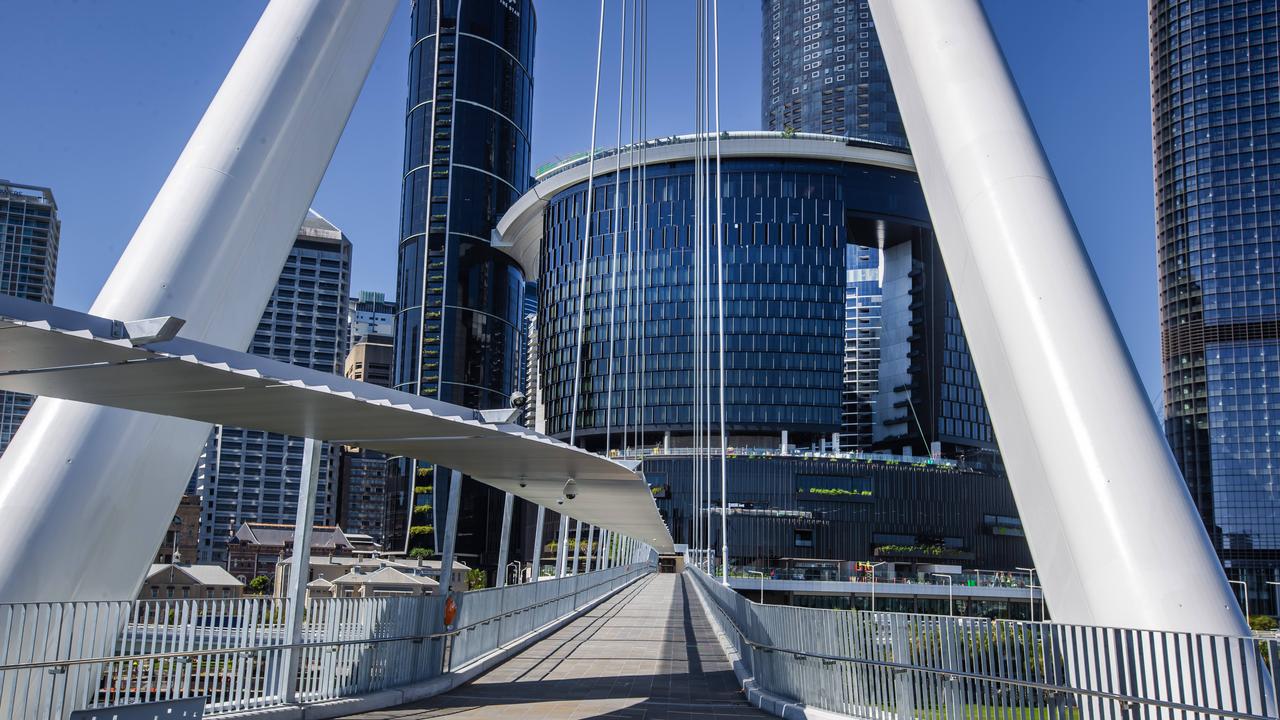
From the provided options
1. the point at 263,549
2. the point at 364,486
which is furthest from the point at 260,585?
the point at 364,486

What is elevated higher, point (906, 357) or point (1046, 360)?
point (906, 357)

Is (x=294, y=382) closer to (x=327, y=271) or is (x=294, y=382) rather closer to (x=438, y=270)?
(x=438, y=270)

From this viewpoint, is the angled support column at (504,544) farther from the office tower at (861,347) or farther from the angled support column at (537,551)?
the office tower at (861,347)

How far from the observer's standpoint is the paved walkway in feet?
39.3

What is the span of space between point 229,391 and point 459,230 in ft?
467

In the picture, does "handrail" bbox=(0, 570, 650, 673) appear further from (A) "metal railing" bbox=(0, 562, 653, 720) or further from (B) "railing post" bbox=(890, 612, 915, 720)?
(B) "railing post" bbox=(890, 612, 915, 720)

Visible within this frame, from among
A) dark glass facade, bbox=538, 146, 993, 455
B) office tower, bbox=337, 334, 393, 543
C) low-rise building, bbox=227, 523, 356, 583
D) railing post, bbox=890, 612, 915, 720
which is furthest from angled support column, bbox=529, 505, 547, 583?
office tower, bbox=337, 334, 393, 543

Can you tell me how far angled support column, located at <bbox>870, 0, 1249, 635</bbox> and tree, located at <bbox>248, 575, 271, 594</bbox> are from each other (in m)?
81.0

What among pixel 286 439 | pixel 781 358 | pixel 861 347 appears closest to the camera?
pixel 781 358

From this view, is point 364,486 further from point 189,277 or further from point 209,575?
point 189,277

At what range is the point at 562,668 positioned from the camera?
16938 mm

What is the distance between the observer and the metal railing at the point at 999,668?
6562mm

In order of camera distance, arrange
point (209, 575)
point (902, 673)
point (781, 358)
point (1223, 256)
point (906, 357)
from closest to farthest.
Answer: point (902, 673) < point (209, 575) < point (781, 358) < point (906, 357) < point (1223, 256)

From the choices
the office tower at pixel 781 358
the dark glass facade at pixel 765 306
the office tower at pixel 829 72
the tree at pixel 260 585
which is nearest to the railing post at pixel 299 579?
the tree at pixel 260 585
